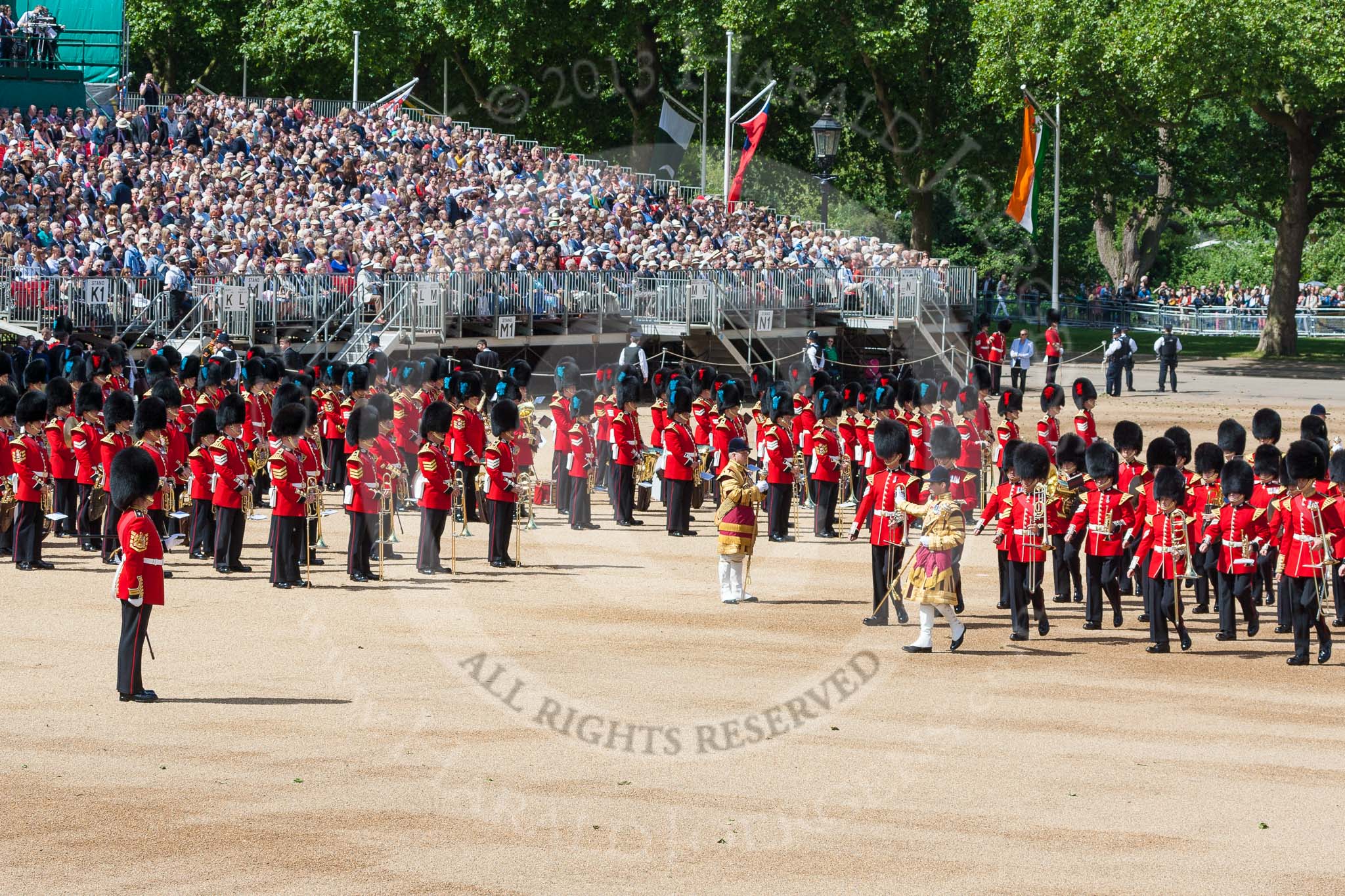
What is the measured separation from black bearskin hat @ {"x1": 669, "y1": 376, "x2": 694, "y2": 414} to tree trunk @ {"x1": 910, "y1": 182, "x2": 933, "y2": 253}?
862 inches

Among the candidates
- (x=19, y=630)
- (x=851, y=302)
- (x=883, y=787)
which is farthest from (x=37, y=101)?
(x=883, y=787)

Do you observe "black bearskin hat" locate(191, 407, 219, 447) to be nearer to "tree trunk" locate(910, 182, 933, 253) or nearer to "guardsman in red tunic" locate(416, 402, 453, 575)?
"guardsman in red tunic" locate(416, 402, 453, 575)

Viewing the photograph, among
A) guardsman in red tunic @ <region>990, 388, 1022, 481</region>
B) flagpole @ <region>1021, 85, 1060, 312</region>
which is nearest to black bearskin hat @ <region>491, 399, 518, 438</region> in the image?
guardsman in red tunic @ <region>990, 388, 1022, 481</region>

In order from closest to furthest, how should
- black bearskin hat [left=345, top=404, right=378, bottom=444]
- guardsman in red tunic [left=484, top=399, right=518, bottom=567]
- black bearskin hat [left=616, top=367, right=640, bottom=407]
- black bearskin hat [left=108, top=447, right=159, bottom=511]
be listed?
black bearskin hat [left=108, top=447, right=159, bottom=511]
black bearskin hat [left=345, top=404, right=378, bottom=444]
guardsman in red tunic [left=484, top=399, right=518, bottom=567]
black bearskin hat [left=616, top=367, right=640, bottom=407]

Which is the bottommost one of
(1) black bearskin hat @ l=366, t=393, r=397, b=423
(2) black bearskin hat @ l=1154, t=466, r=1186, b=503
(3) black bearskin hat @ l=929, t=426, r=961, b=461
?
(2) black bearskin hat @ l=1154, t=466, r=1186, b=503

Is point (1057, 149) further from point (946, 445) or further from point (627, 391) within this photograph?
point (946, 445)

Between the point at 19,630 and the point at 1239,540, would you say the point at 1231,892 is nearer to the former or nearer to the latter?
the point at 1239,540

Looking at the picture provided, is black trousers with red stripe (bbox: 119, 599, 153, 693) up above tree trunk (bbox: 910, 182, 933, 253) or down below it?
below

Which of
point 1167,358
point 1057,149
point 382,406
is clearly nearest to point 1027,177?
point 1057,149

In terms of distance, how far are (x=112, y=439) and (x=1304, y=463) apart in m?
8.74

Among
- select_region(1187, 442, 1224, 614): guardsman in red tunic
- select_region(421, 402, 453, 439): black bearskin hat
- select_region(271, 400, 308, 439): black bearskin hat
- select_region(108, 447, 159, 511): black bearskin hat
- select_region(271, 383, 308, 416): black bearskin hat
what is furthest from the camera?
select_region(271, 383, 308, 416): black bearskin hat

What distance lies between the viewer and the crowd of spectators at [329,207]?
25.4m

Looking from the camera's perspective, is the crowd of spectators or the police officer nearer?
the crowd of spectators

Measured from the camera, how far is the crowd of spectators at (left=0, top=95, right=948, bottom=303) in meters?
25.4
